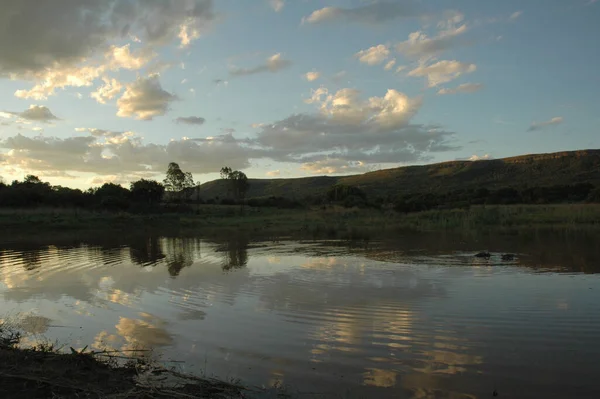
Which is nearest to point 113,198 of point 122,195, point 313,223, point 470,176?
point 122,195

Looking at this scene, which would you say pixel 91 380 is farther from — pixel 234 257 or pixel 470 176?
pixel 470 176

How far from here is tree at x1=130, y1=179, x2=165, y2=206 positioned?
3164 inches

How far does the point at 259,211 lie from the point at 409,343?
212ft

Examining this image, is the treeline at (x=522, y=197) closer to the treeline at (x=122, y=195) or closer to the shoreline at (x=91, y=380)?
the treeline at (x=122, y=195)

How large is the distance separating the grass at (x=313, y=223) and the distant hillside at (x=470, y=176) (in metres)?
57.0

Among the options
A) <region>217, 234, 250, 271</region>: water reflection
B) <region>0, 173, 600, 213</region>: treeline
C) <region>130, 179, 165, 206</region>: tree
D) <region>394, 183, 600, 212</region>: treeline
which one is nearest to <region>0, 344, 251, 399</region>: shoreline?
<region>217, 234, 250, 271</region>: water reflection

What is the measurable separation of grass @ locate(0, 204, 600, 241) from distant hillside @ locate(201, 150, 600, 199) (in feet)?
187

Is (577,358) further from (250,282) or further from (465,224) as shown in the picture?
(465,224)

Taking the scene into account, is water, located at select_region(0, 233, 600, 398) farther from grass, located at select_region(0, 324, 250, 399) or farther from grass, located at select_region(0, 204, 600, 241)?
grass, located at select_region(0, 204, 600, 241)

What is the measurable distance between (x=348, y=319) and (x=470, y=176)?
433 ft

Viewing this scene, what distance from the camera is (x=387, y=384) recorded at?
6574 mm

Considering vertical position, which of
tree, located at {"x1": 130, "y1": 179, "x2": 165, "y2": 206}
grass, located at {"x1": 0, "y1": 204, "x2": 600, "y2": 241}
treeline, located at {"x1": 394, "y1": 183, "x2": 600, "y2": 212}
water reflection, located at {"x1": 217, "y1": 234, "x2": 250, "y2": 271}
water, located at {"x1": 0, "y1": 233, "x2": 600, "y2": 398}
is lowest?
water, located at {"x1": 0, "y1": 233, "x2": 600, "y2": 398}

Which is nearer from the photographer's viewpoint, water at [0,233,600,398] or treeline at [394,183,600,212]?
water at [0,233,600,398]

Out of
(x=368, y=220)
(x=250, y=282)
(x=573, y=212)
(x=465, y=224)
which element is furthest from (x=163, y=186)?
(x=250, y=282)
